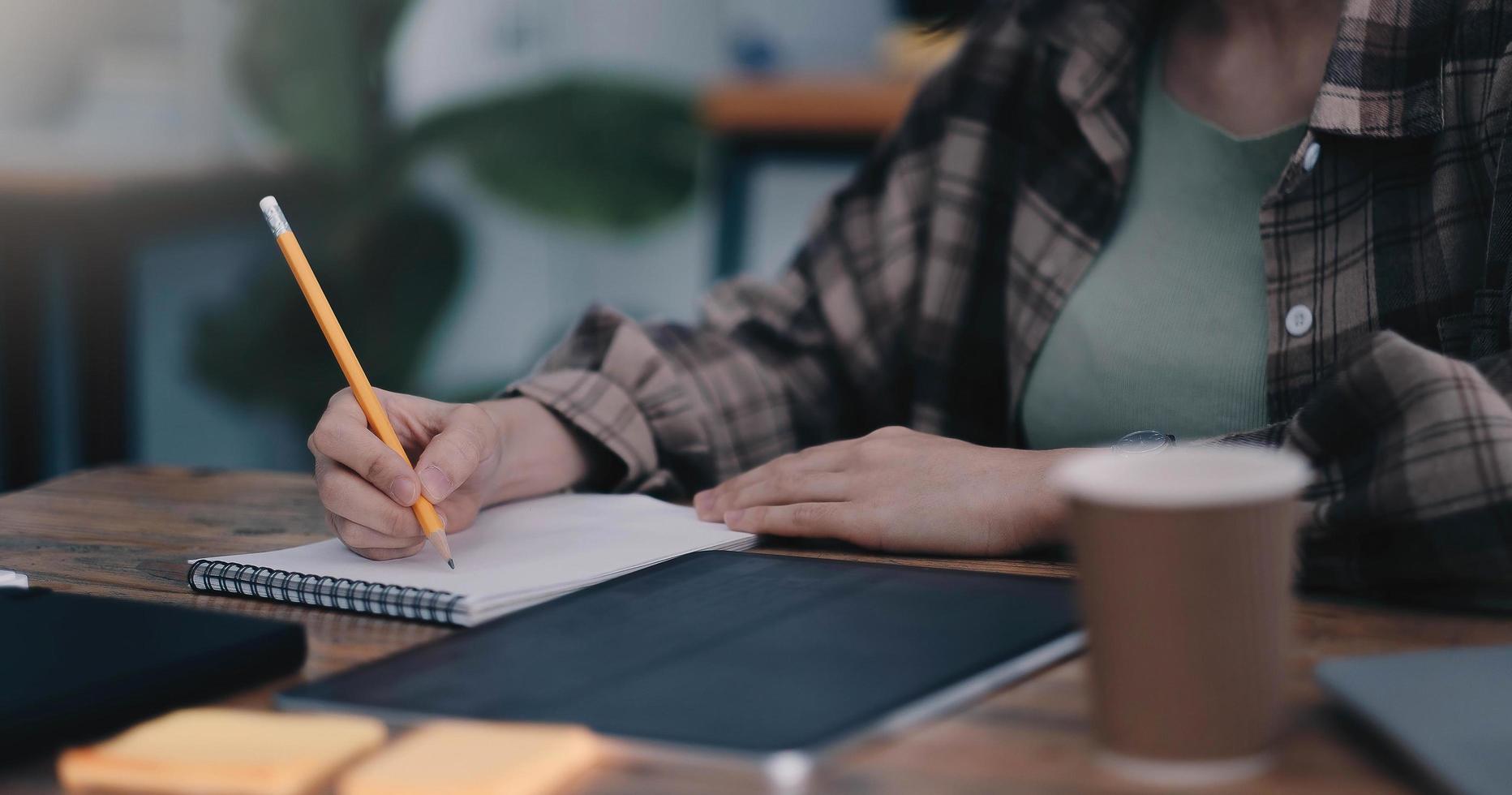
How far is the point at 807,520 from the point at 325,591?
0.87 ft

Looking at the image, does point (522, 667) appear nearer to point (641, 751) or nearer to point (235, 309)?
point (641, 751)

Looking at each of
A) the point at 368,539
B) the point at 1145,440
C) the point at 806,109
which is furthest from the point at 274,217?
the point at 806,109

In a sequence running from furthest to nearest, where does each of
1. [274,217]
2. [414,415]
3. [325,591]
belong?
1. [414,415]
2. [274,217]
3. [325,591]

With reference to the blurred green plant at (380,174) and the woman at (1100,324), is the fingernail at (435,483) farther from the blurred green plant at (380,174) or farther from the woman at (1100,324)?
the blurred green plant at (380,174)

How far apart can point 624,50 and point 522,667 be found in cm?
342

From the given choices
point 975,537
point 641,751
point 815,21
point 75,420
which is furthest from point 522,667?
point 815,21

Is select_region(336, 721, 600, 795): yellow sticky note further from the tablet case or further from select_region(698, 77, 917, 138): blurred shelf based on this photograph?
select_region(698, 77, 917, 138): blurred shelf

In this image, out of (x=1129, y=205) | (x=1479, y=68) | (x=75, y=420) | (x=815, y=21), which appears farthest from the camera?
(x=815, y=21)

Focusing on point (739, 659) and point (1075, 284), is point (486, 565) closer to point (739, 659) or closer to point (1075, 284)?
point (739, 659)

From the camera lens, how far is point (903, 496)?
2.55ft

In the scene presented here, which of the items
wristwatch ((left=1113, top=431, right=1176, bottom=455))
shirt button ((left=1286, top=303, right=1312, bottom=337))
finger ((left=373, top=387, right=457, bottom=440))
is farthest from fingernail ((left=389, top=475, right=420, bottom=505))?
shirt button ((left=1286, top=303, right=1312, bottom=337))

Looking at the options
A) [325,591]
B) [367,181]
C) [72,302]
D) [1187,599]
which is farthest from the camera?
[367,181]

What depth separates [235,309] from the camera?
248 centimetres

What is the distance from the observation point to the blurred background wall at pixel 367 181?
2166 mm
